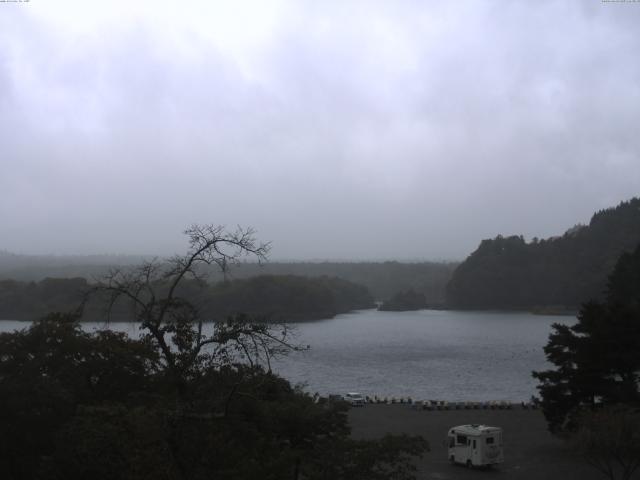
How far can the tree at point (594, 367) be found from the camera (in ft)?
40.9

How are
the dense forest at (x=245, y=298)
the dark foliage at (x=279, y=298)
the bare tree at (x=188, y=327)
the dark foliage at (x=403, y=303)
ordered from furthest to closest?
the dark foliage at (x=403, y=303), the dark foliage at (x=279, y=298), the dense forest at (x=245, y=298), the bare tree at (x=188, y=327)

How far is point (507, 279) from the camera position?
68250 millimetres

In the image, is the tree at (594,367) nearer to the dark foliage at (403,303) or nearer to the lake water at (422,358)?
the lake water at (422,358)

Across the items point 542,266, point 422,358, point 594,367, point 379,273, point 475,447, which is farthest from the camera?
point 379,273

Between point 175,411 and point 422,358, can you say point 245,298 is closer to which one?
point 422,358

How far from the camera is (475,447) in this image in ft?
37.8

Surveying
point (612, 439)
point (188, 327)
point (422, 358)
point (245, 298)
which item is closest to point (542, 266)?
point (245, 298)

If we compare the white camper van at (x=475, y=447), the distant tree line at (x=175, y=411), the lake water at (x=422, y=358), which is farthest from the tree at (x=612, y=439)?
the lake water at (x=422, y=358)

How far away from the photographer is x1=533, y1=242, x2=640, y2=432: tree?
1245 cm

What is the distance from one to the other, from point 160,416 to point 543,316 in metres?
58.9

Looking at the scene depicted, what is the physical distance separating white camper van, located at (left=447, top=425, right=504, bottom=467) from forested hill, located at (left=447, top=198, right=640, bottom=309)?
5441 centimetres

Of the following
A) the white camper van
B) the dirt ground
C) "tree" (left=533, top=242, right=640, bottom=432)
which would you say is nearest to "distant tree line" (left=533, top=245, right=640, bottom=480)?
"tree" (left=533, top=242, right=640, bottom=432)

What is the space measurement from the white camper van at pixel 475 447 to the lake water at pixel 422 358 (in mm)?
3157

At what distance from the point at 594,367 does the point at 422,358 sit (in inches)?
795
